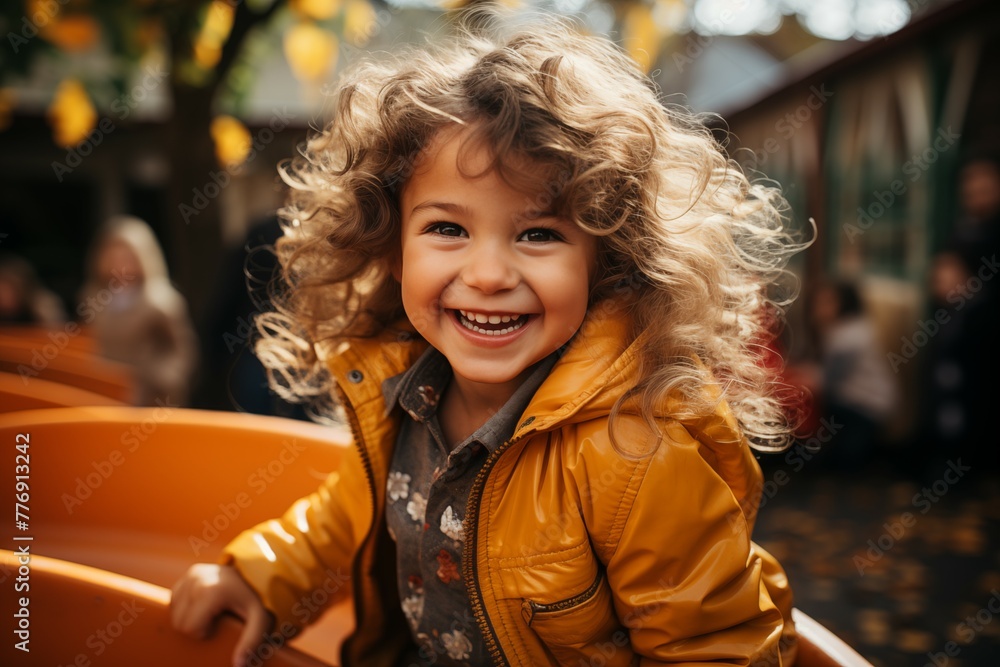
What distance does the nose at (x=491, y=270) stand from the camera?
107 cm

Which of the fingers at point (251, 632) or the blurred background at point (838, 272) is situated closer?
the fingers at point (251, 632)

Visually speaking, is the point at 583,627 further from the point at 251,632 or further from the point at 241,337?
the point at 241,337

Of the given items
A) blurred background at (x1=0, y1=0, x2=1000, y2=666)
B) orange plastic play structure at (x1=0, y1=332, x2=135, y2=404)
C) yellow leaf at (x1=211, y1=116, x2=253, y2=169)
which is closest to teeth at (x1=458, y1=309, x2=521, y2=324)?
blurred background at (x1=0, y1=0, x2=1000, y2=666)

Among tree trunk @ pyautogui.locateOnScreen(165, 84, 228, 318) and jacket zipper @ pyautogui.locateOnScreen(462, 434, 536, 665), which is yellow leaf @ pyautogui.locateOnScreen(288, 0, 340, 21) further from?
jacket zipper @ pyautogui.locateOnScreen(462, 434, 536, 665)

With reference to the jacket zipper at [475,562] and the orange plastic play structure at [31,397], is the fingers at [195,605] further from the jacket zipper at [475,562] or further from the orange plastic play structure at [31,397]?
the orange plastic play structure at [31,397]

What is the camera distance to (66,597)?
3.43 ft

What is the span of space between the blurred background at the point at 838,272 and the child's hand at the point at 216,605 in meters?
1.35

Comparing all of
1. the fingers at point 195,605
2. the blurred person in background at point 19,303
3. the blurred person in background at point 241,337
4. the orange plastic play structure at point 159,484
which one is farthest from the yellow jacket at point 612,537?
the blurred person in background at point 19,303

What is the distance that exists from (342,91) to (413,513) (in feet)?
2.43

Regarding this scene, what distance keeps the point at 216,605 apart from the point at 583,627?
0.53 m

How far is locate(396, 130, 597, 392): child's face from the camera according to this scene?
42.7 inches

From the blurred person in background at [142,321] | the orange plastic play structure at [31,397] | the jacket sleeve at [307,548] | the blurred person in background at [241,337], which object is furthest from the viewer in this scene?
the blurred person in background at [142,321]

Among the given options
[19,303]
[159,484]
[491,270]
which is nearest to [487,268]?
[491,270]

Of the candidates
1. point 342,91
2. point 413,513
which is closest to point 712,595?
point 413,513
